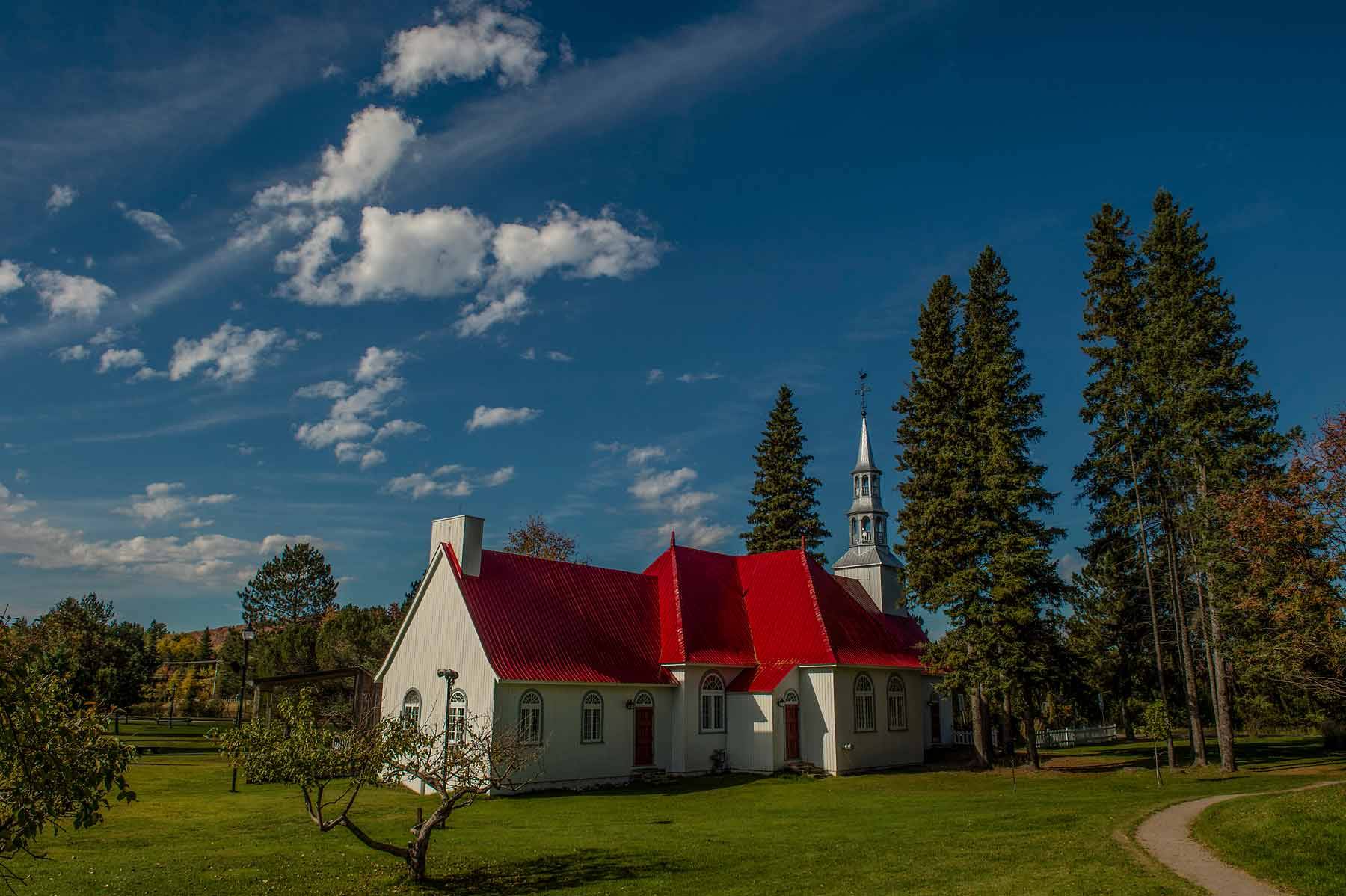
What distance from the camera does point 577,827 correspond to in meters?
20.2

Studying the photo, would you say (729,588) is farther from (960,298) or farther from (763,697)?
(960,298)

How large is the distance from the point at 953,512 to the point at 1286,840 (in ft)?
63.4

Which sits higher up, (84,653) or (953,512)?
(953,512)

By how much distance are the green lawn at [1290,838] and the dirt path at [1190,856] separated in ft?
0.68

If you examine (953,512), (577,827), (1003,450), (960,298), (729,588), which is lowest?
(577,827)

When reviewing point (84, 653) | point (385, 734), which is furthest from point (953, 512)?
point (84, 653)

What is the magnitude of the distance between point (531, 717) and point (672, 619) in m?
7.63

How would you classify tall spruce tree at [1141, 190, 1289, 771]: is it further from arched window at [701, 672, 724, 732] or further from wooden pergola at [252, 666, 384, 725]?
wooden pergola at [252, 666, 384, 725]

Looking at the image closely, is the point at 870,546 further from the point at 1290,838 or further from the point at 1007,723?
the point at 1290,838

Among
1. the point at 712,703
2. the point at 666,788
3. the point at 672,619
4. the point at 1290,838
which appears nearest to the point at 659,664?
the point at 672,619

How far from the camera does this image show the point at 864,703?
3306cm

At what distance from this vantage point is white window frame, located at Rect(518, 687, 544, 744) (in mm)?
27172

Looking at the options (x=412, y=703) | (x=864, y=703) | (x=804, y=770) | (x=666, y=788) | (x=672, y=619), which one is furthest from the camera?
(x=672, y=619)

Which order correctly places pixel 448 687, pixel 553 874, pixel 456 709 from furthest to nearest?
pixel 456 709
pixel 448 687
pixel 553 874
